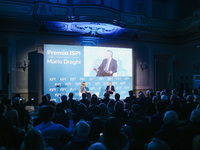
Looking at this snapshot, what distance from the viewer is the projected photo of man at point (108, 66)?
935 cm

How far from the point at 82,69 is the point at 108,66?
149 cm

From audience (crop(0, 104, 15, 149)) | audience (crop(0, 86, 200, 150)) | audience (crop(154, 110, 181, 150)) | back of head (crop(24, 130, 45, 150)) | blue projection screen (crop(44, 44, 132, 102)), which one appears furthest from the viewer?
blue projection screen (crop(44, 44, 132, 102))

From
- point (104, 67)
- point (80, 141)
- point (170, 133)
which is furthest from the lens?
point (104, 67)

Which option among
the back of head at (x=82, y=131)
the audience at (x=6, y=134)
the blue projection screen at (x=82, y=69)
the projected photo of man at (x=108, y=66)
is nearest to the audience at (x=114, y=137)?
the back of head at (x=82, y=131)

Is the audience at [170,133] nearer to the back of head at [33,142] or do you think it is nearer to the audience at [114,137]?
the audience at [114,137]

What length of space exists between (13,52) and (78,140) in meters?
7.88

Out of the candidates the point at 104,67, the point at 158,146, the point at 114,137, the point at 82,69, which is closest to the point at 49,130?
the point at 114,137

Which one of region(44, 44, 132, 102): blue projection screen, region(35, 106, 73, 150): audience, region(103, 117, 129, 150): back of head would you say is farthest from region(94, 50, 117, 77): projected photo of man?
region(103, 117, 129, 150): back of head

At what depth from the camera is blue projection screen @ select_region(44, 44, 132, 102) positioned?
8.44m

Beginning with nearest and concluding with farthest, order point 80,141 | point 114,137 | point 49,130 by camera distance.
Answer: point 114,137 < point 80,141 < point 49,130

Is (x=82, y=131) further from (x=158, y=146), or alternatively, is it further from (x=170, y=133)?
(x=170, y=133)

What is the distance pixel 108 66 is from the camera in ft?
31.2

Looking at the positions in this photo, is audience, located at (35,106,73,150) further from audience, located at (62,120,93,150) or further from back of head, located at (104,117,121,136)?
back of head, located at (104,117,121,136)

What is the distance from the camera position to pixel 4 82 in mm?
8297
